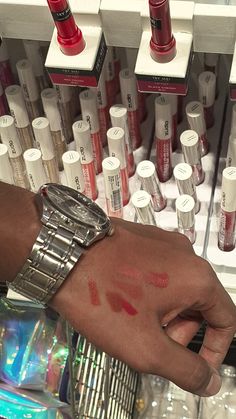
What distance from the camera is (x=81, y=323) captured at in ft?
2.70

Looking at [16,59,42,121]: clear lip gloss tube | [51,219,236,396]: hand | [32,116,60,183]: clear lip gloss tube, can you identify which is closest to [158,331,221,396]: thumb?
[51,219,236,396]: hand

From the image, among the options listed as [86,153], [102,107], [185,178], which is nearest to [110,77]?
[102,107]

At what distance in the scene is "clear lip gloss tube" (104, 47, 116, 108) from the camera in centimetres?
123

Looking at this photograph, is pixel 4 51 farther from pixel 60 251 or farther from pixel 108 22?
pixel 60 251

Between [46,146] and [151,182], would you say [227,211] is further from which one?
[46,146]

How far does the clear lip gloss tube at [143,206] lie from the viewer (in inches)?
43.7

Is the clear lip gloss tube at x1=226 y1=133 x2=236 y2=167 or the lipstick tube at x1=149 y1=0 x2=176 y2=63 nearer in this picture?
the lipstick tube at x1=149 y1=0 x2=176 y2=63

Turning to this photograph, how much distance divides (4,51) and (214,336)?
0.68 meters

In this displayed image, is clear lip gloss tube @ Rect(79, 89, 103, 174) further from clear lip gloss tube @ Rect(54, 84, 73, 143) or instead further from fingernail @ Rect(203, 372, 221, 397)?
fingernail @ Rect(203, 372, 221, 397)

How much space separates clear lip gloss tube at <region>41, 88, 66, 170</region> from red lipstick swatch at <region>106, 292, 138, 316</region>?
1.63ft

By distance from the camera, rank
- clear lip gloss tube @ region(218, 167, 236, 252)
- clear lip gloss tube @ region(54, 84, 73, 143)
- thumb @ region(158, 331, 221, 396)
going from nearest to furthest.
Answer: thumb @ region(158, 331, 221, 396) → clear lip gloss tube @ region(218, 167, 236, 252) → clear lip gloss tube @ region(54, 84, 73, 143)

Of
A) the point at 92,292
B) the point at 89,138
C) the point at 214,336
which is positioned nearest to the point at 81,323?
the point at 92,292

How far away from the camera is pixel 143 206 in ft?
3.63

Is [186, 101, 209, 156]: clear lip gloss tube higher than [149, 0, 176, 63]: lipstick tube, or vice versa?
[149, 0, 176, 63]: lipstick tube
